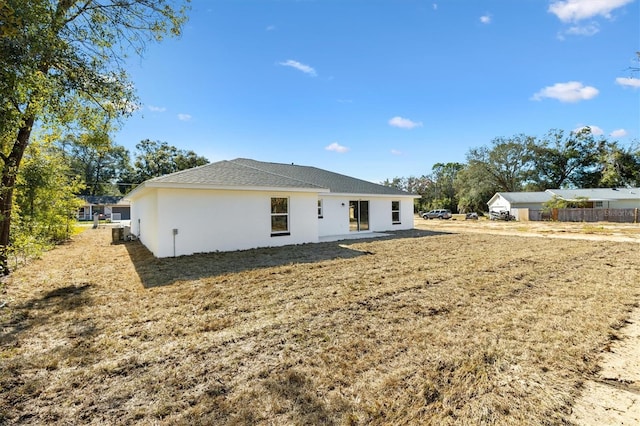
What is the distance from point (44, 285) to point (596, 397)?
878cm

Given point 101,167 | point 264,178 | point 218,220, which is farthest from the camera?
point 101,167

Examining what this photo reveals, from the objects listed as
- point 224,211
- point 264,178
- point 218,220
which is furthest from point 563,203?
point 218,220

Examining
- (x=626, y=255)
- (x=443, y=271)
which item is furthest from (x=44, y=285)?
(x=626, y=255)

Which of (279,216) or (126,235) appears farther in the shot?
(126,235)

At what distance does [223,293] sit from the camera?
5250 mm

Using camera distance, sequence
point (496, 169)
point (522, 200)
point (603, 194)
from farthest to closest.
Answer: point (496, 169) → point (522, 200) → point (603, 194)

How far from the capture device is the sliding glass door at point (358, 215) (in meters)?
15.5

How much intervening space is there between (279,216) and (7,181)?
7273mm

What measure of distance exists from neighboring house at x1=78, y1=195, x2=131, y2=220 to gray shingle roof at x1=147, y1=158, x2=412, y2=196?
3240cm

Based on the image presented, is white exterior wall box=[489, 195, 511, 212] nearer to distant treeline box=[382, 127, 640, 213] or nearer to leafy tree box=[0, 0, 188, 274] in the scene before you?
distant treeline box=[382, 127, 640, 213]

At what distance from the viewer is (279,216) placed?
11.0 meters

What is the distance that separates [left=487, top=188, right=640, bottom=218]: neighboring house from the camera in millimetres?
31406

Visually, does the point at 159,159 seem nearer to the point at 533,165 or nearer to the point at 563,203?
the point at 563,203

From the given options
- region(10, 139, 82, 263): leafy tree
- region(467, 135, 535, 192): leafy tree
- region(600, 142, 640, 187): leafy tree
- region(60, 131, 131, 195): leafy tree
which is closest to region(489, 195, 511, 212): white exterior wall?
region(467, 135, 535, 192): leafy tree
